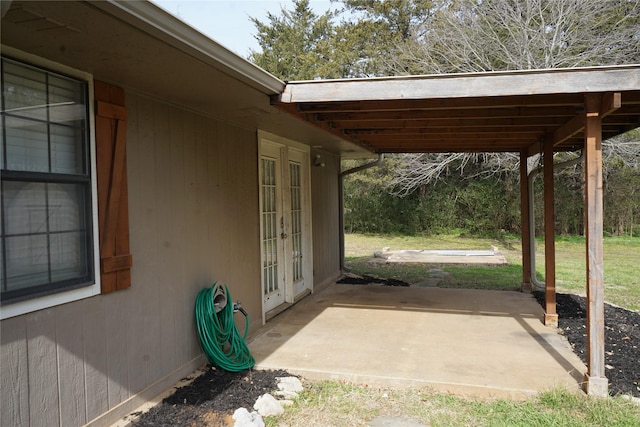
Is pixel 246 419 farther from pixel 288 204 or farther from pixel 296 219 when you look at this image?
pixel 296 219

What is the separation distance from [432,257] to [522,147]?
16.3 feet

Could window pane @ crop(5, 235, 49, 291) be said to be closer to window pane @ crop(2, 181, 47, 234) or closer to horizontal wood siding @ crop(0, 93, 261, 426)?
window pane @ crop(2, 181, 47, 234)

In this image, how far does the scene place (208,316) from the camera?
358 centimetres

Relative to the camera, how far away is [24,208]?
2.24 metres

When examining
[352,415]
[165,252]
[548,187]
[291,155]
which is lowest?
[352,415]

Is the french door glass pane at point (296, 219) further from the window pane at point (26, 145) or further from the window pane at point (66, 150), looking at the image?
the window pane at point (26, 145)

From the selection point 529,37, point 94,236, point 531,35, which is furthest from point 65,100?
point 529,37

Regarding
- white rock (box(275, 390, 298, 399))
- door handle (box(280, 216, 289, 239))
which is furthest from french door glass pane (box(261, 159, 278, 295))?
white rock (box(275, 390, 298, 399))

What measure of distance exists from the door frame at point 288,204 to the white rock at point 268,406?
193 cm

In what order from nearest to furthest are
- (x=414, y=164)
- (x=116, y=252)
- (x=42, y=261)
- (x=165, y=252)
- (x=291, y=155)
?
(x=42, y=261)
(x=116, y=252)
(x=165, y=252)
(x=291, y=155)
(x=414, y=164)

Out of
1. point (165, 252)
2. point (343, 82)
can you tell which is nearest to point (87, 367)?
point (165, 252)

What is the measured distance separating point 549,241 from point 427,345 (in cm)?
189

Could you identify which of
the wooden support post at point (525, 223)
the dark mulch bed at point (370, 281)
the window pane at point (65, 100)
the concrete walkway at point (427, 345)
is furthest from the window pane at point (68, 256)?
the wooden support post at point (525, 223)

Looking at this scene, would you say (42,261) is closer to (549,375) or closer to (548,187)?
(549,375)
